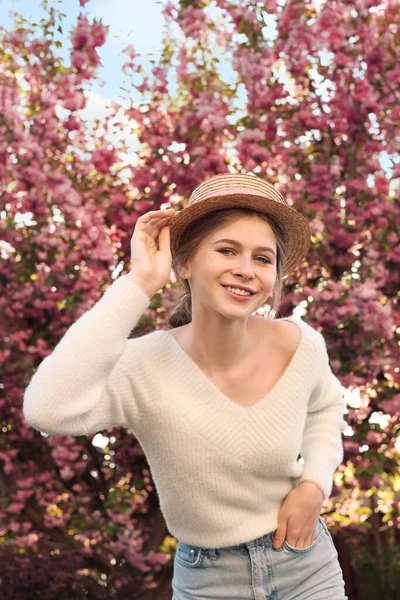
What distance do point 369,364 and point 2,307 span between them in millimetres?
2088

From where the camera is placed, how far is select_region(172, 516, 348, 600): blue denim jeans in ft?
6.89

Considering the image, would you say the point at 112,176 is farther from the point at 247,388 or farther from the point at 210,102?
the point at 247,388

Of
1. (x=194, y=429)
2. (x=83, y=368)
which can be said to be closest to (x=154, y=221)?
(x=83, y=368)

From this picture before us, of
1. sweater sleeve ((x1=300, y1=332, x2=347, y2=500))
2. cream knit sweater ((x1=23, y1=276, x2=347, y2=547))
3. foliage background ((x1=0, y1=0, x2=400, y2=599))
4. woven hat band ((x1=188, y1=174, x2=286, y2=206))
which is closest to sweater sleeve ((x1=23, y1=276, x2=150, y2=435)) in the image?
cream knit sweater ((x1=23, y1=276, x2=347, y2=547))

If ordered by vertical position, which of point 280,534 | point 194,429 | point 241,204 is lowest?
point 280,534

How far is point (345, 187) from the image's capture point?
15.4 ft

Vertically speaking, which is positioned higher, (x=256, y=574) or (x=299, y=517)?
(x=299, y=517)

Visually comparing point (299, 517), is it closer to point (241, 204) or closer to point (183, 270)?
point (183, 270)

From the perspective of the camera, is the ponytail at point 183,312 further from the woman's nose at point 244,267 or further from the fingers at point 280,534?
the fingers at point 280,534

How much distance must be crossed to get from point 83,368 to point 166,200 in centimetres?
304

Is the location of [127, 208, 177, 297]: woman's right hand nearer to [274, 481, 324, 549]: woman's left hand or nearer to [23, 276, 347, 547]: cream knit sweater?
[23, 276, 347, 547]: cream knit sweater

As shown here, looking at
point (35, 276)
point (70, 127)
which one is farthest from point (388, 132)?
point (35, 276)

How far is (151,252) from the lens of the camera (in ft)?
6.98

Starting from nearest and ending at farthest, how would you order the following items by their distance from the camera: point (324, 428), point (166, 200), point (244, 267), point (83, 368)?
point (83, 368), point (244, 267), point (324, 428), point (166, 200)
